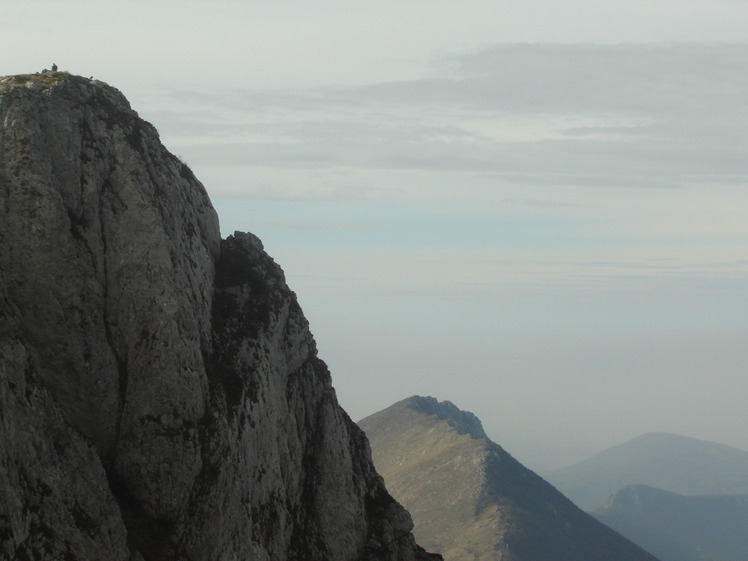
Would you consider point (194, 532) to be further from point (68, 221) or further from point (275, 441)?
point (68, 221)

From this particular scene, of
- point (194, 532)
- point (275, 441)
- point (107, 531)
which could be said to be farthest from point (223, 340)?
point (107, 531)

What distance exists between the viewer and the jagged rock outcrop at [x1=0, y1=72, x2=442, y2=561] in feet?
120

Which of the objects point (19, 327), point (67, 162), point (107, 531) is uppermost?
point (67, 162)

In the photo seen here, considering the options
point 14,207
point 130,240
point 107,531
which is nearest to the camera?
point 107,531

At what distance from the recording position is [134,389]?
42469 mm

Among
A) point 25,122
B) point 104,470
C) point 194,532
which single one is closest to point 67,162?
point 25,122

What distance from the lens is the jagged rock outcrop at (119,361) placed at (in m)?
36.5

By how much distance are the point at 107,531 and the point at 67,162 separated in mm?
15788

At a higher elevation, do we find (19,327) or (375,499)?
(19,327)

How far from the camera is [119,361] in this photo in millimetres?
42531

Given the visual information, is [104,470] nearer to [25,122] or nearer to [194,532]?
[194,532]

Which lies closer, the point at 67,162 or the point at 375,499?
the point at 67,162

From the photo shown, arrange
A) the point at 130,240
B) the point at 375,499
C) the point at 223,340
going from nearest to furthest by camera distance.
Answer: the point at 130,240, the point at 223,340, the point at 375,499

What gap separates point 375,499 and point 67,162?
2719 centimetres
